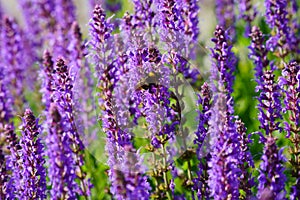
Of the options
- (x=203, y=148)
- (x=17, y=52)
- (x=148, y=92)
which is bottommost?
(x=203, y=148)

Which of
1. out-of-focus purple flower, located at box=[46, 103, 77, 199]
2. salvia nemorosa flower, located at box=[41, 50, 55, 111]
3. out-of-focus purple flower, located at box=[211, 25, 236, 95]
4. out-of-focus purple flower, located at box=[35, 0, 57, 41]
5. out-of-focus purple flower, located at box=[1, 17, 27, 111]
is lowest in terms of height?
out-of-focus purple flower, located at box=[46, 103, 77, 199]

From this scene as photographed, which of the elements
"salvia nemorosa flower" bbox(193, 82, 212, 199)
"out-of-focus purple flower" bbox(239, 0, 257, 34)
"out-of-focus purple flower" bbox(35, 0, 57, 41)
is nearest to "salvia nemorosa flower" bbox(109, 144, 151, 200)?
"salvia nemorosa flower" bbox(193, 82, 212, 199)

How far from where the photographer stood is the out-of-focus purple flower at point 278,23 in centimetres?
645

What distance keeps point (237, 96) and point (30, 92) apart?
3.44 meters

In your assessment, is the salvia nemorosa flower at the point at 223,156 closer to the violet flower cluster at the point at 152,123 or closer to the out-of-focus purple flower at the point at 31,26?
the violet flower cluster at the point at 152,123

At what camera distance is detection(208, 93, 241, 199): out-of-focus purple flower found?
13.0 ft

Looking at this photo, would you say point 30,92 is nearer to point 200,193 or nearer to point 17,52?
point 17,52

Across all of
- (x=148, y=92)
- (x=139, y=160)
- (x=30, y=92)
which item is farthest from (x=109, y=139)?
(x=30, y=92)

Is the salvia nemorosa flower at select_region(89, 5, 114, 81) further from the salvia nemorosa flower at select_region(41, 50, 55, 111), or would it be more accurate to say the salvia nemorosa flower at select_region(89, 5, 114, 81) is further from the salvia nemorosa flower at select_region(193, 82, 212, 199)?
the salvia nemorosa flower at select_region(41, 50, 55, 111)

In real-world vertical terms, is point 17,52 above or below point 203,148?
above

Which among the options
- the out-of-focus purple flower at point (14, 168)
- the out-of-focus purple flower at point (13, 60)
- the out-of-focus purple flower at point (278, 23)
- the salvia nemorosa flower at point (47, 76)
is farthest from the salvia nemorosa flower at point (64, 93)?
the out-of-focus purple flower at point (13, 60)

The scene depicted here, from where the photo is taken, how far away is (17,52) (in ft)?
26.9

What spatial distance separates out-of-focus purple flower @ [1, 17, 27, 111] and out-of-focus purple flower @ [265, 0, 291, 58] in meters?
3.43

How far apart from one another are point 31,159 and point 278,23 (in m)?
3.33
